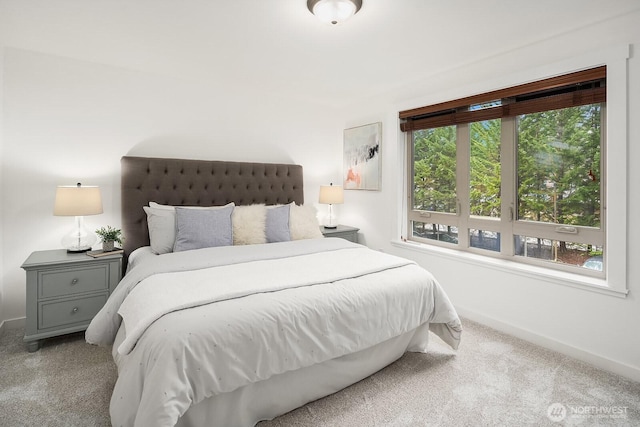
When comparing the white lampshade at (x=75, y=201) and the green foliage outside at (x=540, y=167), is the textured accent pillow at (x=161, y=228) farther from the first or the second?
the green foliage outside at (x=540, y=167)

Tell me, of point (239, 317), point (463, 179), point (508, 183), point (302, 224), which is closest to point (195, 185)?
point (302, 224)

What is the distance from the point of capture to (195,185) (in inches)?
137

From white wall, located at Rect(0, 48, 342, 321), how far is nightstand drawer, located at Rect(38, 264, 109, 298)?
0.60 metres

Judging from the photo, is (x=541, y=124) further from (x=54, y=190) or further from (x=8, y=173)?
(x=8, y=173)

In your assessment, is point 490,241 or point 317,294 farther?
point 490,241

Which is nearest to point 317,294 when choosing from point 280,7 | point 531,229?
point 280,7

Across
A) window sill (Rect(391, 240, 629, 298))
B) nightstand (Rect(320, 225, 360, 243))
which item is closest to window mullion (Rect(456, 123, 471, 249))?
window sill (Rect(391, 240, 629, 298))

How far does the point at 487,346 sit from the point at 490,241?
3.27 ft

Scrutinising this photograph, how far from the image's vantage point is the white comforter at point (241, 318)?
4.67 feet

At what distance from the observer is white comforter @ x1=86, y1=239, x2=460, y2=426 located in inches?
56.1

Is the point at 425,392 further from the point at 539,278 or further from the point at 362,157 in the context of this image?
the point at 362,157

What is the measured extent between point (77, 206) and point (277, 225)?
166 cm

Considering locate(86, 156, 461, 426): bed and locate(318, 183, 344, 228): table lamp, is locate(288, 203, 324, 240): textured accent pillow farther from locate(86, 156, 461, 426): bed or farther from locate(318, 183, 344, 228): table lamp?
locate(318, 183, 344, 228): table lamp

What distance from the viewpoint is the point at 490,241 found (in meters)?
3.15
